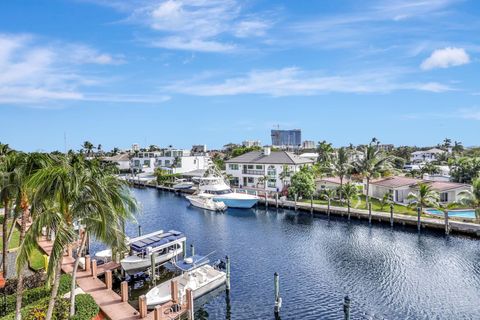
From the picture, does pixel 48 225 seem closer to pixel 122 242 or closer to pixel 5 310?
pixel 122 242

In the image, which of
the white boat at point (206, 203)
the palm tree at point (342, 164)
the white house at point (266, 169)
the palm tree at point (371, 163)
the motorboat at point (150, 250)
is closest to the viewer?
the motorboat at point (150, 250)

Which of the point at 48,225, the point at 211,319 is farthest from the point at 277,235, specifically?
the point at 48,225

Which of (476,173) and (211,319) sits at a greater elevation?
(476,173)

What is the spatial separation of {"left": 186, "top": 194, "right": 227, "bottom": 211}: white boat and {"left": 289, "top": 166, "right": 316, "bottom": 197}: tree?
12.4m

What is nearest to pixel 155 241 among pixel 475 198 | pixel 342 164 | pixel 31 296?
pixel 31 296

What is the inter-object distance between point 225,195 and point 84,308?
4343 centimetres

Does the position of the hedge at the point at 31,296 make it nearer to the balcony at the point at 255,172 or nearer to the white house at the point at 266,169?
the white house at the point at 266,169

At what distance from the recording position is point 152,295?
76.3 ft

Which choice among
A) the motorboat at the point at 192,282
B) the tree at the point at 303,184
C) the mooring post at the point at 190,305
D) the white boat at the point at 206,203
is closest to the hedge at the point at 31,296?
the motorboat at the point at 192,282

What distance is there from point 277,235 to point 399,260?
46.9ft

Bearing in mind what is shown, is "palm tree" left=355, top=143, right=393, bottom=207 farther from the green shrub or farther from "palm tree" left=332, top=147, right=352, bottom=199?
the green shrub

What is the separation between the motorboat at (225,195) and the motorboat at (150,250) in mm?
27634

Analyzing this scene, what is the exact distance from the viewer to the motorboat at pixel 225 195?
59.8 metres

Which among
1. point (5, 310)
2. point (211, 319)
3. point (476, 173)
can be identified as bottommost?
point (211, 319)
